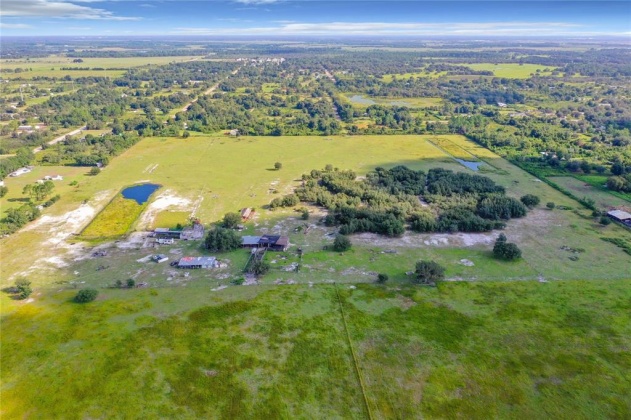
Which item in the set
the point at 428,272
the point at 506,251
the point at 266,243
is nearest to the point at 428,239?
the point at 506,251

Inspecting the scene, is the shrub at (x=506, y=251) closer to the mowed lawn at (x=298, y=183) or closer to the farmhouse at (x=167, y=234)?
the mowed lawn at (x=298, y=183)

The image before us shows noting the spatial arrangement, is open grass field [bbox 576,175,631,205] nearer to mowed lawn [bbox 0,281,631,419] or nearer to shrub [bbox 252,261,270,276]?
mowed lawn [bbox 0,281,631,419]

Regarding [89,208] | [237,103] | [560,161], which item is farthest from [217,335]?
[237,103]

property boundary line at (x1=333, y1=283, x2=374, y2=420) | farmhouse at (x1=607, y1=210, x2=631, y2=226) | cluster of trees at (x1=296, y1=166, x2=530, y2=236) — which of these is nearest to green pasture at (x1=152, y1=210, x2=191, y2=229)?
cluster of trees at (x1=296, y1=166, x2=530, y2=236)

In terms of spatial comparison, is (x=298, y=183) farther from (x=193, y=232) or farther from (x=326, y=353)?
(x=326, y=353)

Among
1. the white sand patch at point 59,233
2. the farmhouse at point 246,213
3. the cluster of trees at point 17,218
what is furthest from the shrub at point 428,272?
the cluster of trees at point 17,218

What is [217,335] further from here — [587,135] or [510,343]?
[587,135]
